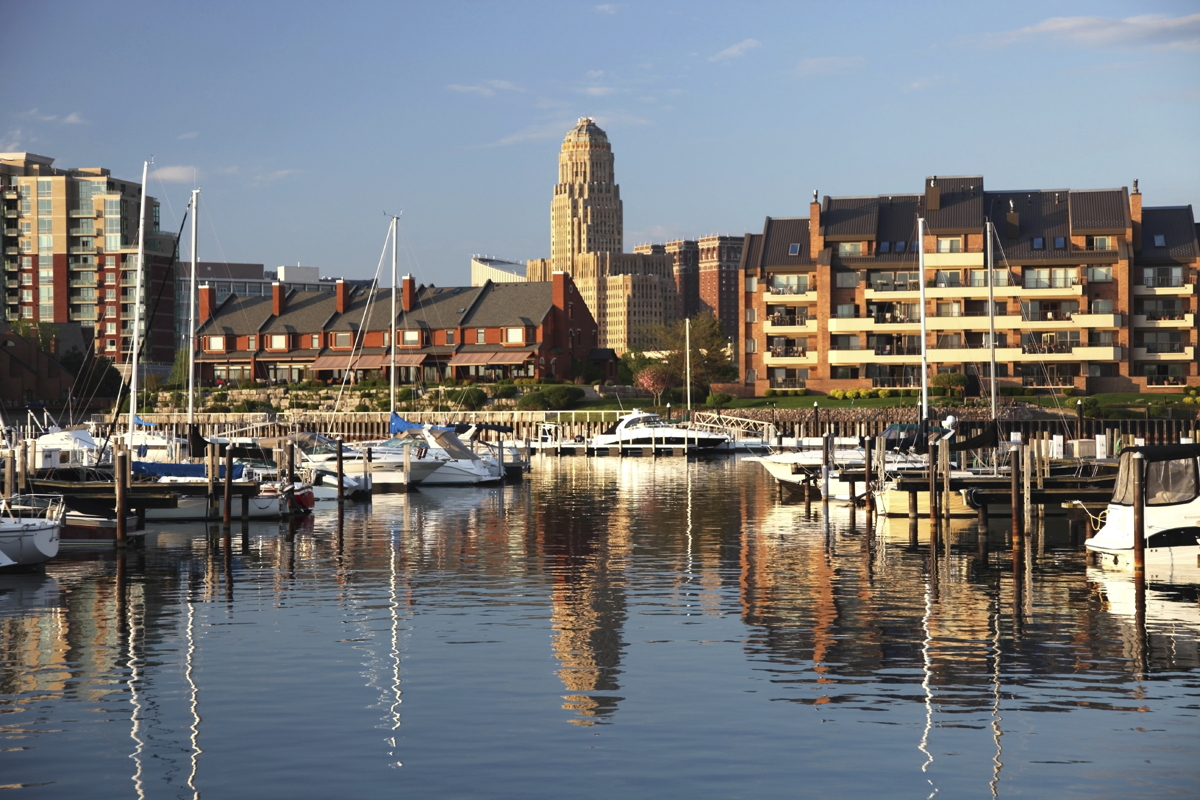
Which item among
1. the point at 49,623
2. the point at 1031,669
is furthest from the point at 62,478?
the point at 1031,669

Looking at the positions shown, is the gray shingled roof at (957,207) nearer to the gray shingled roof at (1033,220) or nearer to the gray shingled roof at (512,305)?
the gray shingled roof at (1033,220)

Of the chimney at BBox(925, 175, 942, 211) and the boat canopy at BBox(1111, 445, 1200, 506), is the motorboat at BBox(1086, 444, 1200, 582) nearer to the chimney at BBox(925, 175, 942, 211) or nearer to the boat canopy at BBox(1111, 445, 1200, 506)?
the boat canopy at BBox(1111, 445, 1200, 506)

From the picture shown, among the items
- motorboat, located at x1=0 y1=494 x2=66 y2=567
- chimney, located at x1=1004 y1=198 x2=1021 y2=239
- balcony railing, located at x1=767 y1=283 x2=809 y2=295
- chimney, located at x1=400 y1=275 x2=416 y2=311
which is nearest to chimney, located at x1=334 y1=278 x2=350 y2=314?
chimney, located at x1=400 y1=275 x2=416 y2=311

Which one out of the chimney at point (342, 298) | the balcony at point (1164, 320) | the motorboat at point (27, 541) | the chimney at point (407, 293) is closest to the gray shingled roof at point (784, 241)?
the balcony at point (1164, 320)

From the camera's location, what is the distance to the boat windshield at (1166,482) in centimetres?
3192

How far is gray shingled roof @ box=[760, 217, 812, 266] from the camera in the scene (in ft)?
382

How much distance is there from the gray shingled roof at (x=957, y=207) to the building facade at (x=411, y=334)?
112ft

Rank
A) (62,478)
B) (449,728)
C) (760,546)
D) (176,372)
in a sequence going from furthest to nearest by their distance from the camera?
1. (176,372)
2. (62,478)
3. (760,546)
4. (449,728)

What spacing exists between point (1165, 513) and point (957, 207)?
84423mm

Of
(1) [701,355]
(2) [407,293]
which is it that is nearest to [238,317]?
(2) [407,293]

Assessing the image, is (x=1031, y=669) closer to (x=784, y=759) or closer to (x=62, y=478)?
(x=784, y=759)

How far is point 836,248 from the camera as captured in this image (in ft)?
376

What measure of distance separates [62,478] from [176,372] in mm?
90277

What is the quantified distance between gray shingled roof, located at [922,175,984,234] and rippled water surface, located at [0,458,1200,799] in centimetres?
7670
